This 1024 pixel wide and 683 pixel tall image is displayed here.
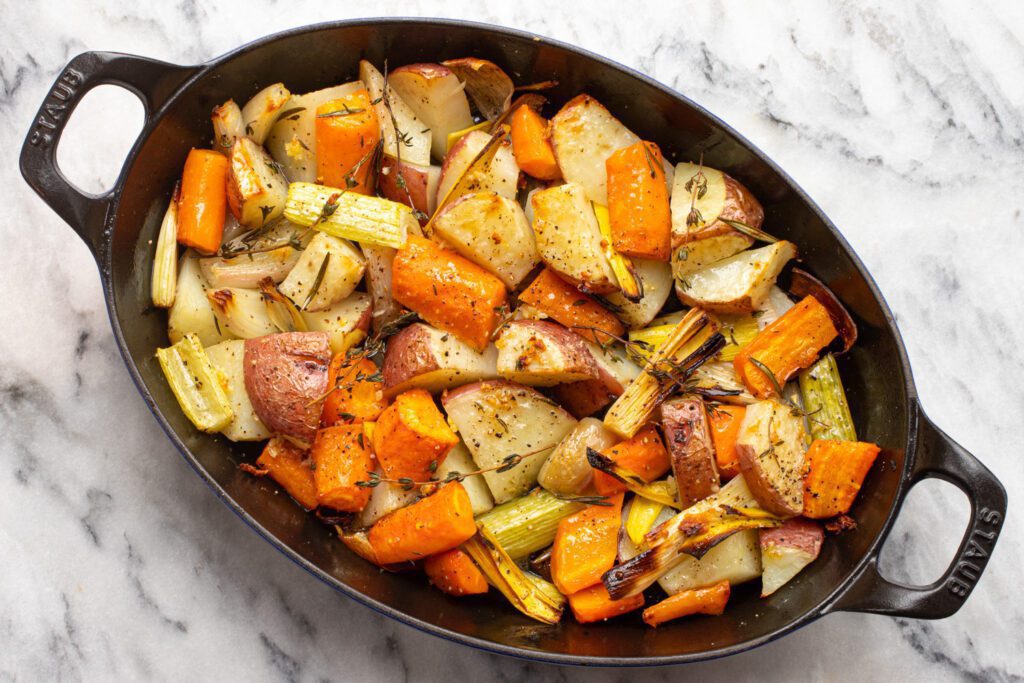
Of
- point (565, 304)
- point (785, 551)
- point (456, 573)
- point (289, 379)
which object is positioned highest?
point (565, 304)

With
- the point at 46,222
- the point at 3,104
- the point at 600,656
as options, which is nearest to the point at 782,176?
the point at 600,656

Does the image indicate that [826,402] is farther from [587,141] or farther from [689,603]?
[587,141]

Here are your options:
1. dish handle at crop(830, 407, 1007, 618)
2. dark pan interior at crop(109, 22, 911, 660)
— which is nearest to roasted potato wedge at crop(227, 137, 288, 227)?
dark pan interior at crop(109, 22, 911, 660)

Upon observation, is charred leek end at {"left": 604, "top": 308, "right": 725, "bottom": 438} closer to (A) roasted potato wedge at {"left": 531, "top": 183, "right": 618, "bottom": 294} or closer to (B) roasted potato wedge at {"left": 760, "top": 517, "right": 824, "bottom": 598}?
(A) roasted potato wedge at {"left": 531, "top": 183, "right": 618, "bottom": 294}

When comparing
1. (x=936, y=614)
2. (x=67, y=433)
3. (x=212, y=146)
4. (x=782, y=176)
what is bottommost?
(x=67, y=433)

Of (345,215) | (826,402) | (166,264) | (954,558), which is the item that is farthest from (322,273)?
(954,558)

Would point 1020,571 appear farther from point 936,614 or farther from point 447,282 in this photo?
point 447,282
